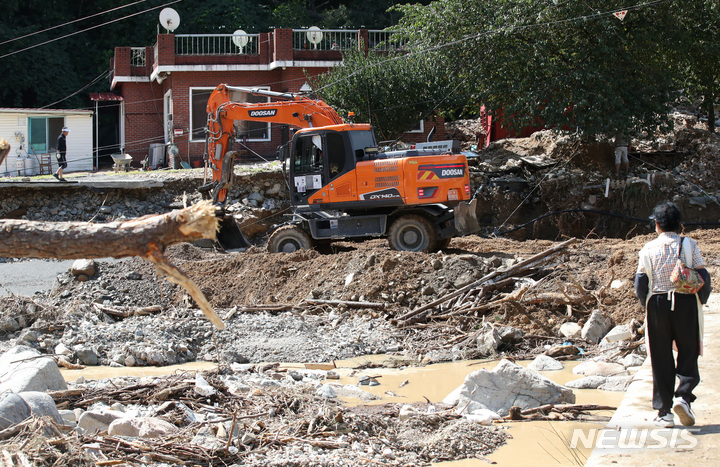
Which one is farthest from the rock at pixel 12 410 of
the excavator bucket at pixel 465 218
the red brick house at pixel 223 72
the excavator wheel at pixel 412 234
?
the red brick house at pixel 223 72

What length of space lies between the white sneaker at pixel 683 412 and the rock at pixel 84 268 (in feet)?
37.1

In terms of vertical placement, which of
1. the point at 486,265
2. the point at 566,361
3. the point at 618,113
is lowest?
the point at 566,361

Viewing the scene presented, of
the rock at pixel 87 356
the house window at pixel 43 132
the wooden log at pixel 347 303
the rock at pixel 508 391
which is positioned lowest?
the rock at pixel 87 356

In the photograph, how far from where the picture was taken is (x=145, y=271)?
1421cm

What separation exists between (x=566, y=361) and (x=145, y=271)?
8.64 m

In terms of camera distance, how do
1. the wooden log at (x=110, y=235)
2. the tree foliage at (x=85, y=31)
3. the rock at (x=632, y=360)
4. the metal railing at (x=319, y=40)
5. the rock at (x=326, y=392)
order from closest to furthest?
the wooden log at (x=110, y=235) < the rock at (x=326, y=392) < the rock at (x=632, y=360) < the metal railing at (x=319, y=40) < the tree foliage at (x=85, y=31)

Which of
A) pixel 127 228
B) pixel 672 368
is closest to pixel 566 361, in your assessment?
pixel 672 368

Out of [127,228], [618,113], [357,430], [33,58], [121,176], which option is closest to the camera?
[127,228]

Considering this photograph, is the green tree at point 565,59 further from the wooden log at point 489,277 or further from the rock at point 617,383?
the rock at point 617,383

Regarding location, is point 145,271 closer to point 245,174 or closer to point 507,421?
point 245,174

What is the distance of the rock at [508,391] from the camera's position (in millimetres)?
7016

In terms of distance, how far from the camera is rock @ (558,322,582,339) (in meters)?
10.2

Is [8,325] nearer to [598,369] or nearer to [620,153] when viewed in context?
[598,369]

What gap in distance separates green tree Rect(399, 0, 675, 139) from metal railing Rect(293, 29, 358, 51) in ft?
19.9
